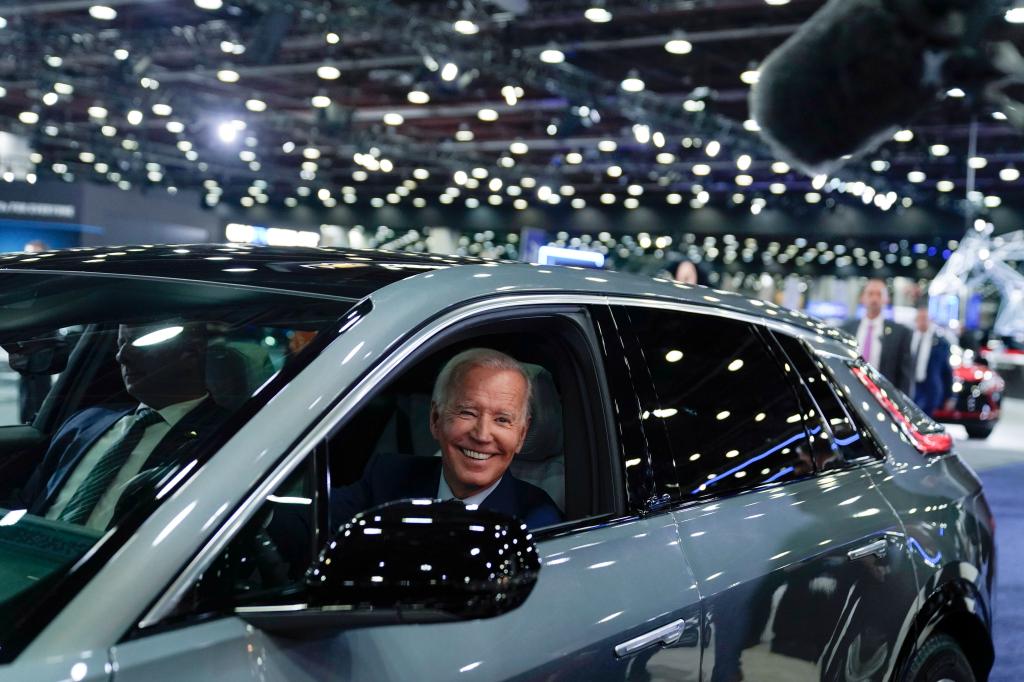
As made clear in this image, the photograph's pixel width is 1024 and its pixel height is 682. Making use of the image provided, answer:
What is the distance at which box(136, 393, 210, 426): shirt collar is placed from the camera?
1.74 metres

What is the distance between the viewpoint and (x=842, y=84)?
361 inches

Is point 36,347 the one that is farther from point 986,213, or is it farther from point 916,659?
point 986,213

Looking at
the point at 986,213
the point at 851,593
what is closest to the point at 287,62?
the point at 986,213

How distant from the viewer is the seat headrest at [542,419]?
88.0 inches

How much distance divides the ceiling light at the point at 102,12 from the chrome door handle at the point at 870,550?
54.2 ft

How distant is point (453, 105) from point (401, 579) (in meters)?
22.3

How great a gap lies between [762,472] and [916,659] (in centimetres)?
69

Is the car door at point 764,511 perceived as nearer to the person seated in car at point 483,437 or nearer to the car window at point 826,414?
the car window at point 826,414

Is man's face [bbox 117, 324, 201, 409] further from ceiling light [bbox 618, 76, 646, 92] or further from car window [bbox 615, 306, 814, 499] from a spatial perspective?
ceiling light [bbox 618, 76, 646, 92]

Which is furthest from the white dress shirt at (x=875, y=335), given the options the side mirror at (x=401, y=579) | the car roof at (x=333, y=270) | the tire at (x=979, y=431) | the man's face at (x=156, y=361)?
the side mirror at (x=401, y=579)

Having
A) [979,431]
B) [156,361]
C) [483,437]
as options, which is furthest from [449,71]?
[156,361]

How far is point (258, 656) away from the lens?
133 cm

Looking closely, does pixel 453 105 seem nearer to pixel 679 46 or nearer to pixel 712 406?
pixel 679 46

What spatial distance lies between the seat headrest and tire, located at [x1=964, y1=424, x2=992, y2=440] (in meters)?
13.3
